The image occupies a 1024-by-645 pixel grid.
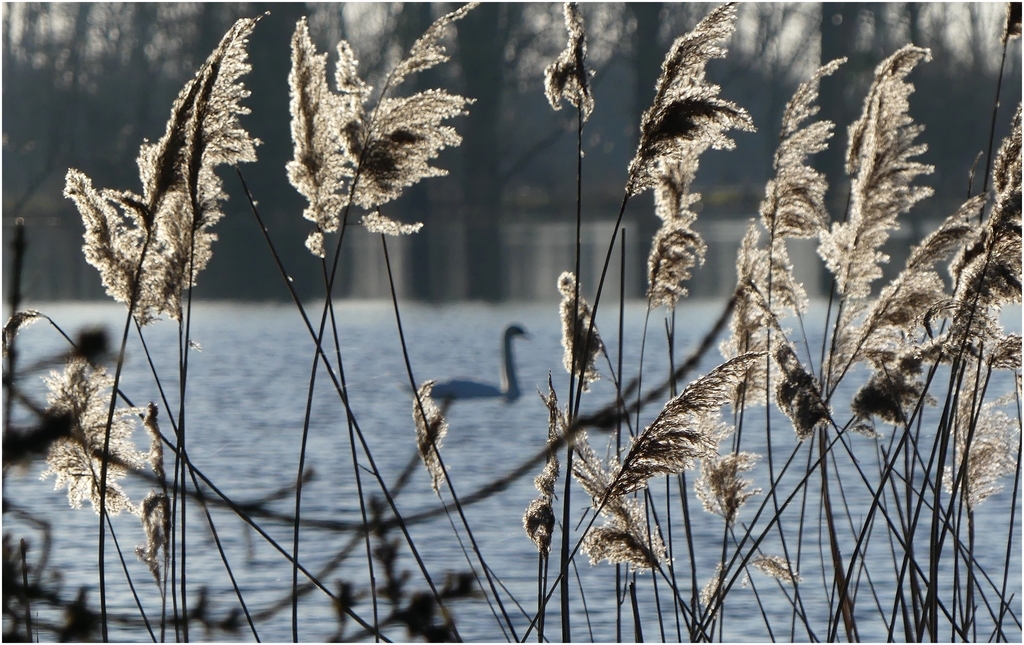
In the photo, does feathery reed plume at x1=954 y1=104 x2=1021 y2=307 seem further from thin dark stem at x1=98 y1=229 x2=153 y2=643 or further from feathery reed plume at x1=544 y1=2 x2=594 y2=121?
thin dark stem at x1=98 y1=229 x2=153 y2=643

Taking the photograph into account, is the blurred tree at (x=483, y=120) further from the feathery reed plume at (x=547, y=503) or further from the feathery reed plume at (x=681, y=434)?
the feathery reed plume at (x=681, y=434)

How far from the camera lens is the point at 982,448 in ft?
9.91

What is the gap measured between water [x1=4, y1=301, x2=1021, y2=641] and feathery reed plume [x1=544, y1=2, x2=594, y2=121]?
0.85 meters

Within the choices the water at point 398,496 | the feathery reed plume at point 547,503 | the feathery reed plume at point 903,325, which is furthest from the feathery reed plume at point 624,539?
the feathery reed plume at point 903,325

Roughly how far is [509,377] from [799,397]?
8.64m

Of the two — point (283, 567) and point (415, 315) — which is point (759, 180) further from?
point (283, 567)

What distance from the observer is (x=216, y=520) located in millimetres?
6785

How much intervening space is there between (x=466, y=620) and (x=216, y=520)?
2098 mm

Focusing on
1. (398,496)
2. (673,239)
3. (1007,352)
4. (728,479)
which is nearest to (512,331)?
(398,496)

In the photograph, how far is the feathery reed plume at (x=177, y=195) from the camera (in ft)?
7.39

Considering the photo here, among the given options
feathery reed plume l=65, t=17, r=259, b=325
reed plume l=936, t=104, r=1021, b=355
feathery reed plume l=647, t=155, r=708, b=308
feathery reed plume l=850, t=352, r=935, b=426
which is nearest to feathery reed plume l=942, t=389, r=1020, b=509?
feathery reed plume l=850, t=352, r=935, b=426

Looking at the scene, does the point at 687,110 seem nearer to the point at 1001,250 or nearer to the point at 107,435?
the point at 1001,250

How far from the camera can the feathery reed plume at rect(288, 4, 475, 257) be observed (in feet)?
7.84

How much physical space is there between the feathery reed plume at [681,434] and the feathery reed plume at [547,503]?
0.19 m
